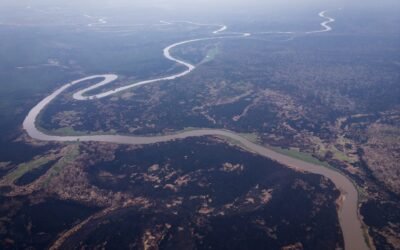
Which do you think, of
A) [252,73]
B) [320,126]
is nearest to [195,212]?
[320,126]

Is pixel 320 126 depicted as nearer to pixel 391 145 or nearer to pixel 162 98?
pixel 391 145

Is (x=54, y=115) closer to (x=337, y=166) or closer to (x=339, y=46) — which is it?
(x=337, y=166)

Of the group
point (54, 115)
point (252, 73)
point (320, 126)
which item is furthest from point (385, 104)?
point (54, 115)

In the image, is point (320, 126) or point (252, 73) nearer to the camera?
point (320, 126)

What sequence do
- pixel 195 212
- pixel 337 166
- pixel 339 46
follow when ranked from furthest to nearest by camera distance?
1. pixel 339 46
2. pixel 337 166
3. pixel 195 212

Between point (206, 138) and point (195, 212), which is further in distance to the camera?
point (206, 138)

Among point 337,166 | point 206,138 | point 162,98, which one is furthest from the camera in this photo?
point 162,98

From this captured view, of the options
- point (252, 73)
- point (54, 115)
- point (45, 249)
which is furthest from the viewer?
point (252, 73)

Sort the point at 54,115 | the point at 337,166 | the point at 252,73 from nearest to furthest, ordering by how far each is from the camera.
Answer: the point at 337,166 < the point at 54,115 < the point at 252,73
